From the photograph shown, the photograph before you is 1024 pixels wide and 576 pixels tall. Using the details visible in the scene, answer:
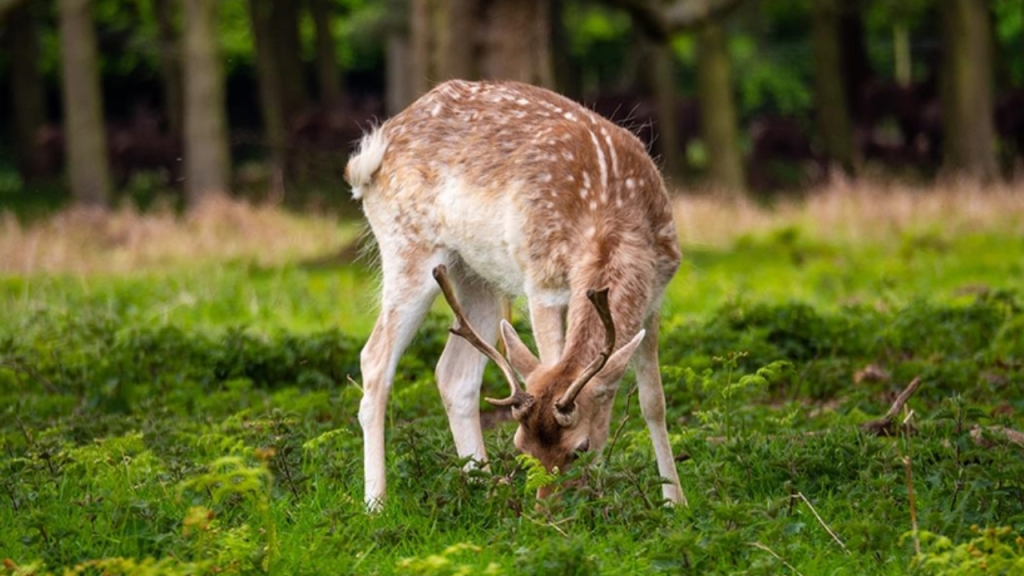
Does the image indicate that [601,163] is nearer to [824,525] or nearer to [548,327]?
[548,327]

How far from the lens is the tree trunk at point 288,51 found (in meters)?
30.5

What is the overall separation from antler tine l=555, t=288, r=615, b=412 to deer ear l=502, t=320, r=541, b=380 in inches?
12.1

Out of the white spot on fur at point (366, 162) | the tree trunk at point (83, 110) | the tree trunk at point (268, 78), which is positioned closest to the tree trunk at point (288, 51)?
the tree trunk at point (268, 78)

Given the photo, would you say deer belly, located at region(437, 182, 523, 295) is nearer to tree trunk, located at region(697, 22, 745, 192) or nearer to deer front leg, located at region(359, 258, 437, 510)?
deer front leg, located at region(359, 258, 437, 510)

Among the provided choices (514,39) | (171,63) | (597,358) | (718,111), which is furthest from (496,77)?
(171,63)

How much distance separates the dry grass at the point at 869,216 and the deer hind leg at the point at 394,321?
7851 mm

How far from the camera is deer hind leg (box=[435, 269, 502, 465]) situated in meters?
7.12

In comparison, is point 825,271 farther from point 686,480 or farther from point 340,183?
point 340,183

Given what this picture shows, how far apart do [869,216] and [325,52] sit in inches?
750

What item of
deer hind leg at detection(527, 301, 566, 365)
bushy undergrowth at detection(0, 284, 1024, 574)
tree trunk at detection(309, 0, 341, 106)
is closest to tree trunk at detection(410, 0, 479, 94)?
bushy undergrowth at detection(0, 284, 1024, 574)

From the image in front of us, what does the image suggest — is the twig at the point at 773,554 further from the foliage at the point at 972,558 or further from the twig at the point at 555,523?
the twig at the point at 555,523

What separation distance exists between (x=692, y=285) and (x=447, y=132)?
6.13 metres

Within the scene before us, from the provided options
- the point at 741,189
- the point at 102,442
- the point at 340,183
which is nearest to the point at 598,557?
the point at 102,442

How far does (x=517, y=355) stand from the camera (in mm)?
5938
